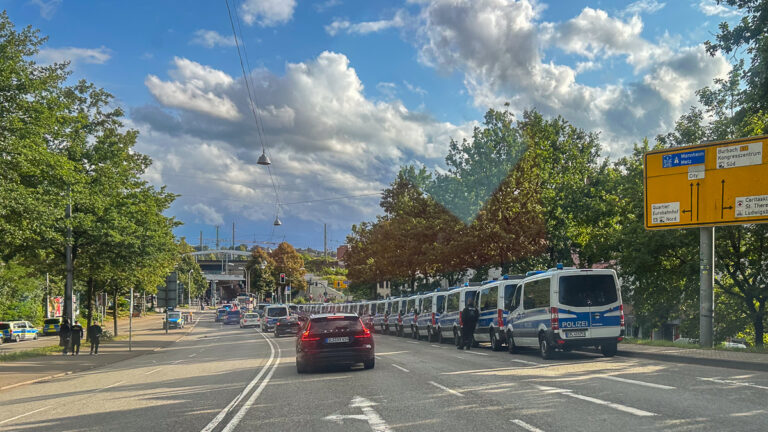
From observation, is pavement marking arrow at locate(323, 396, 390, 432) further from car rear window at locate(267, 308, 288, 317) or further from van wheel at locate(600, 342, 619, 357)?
car rear window at locate(267, 308, 288, 317)

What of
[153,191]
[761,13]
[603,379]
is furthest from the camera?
[153,191]

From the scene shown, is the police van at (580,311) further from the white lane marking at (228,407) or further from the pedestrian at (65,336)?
the pedestrian at (65,336)

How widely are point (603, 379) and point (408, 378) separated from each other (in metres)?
3.88

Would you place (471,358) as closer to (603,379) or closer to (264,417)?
(603,379)

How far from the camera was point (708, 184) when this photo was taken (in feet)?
64.1

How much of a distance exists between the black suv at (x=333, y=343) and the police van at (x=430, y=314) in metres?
14.7

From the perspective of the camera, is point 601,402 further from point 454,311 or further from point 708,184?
point 454,311

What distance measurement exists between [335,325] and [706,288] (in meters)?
11.6

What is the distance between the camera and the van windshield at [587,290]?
57.9 feet

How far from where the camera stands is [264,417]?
9258 millimetres

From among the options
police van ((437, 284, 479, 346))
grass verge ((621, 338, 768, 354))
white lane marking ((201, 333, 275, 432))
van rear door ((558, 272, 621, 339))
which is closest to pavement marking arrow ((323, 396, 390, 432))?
white lane marking ((201, 333, 275, 432))

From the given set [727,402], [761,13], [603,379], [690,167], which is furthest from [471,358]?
[761,13]

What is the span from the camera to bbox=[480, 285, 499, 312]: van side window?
23464 millimetres

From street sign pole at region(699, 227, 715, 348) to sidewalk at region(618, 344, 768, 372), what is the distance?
1.11m
